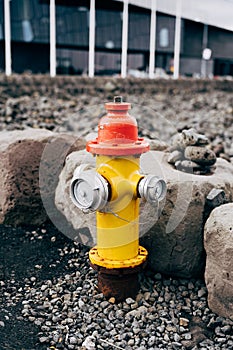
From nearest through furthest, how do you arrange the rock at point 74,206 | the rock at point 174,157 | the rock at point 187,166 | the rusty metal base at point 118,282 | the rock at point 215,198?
1. the rusty metal base at point 118,282
2. the rock at point 215,198
3. the rock at point 74,206
4. the rock at point 187,166
5. the rock at point 174,157

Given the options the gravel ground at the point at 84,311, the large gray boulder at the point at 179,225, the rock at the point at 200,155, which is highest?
the rock at the point at 200,155

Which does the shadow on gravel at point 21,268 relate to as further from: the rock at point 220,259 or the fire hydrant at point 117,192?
the rock at point 220,259

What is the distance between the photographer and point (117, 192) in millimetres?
A: 3463

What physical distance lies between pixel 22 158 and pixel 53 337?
1802mm

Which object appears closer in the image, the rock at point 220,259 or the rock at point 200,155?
the rock at point 220,259

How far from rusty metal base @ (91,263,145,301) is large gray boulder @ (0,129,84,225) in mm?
1148

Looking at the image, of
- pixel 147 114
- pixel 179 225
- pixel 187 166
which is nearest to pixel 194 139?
pixel 187 166

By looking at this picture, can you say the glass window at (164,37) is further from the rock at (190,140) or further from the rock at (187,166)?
the rock at (187,166)

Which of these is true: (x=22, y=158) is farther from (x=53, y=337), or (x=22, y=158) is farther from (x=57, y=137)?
(x=53, y=337)

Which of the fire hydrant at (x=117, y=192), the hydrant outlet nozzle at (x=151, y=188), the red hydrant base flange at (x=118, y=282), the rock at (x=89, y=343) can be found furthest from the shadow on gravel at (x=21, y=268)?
the hydrant outlet nozzle at (x=151, y=188)

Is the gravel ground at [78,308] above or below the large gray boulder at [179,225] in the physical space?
below

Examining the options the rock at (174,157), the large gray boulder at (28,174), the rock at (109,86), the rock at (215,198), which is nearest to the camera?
the rock at (215,198)

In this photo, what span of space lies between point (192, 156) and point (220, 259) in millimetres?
1234

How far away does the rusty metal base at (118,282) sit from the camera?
3.62 meters
